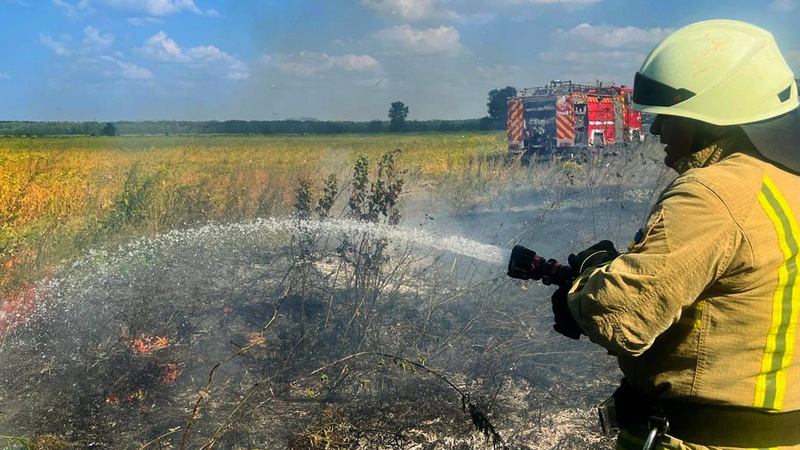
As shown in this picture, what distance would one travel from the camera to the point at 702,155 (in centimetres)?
150

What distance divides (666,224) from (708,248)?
0.32ft

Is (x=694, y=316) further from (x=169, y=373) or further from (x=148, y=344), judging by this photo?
(x=148, y=344)

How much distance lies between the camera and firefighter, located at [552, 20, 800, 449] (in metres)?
1.32

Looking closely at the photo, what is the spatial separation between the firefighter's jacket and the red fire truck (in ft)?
47.5

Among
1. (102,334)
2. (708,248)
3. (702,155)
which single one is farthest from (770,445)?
(102,334)

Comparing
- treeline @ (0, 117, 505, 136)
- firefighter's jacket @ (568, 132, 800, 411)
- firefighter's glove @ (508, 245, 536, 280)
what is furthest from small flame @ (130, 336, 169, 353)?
treeline @ (0, 117, 505, 136)

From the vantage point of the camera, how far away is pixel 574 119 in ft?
52.7

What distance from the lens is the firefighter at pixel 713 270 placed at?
132 cm

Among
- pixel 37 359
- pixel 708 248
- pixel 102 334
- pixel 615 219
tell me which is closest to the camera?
pixel 708 248

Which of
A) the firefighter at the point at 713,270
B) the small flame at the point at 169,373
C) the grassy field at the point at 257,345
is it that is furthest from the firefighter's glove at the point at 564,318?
the small flame at the point at 169,373

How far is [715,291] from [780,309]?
15 cm

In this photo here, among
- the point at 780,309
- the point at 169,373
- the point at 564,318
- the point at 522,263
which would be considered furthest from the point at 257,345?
the point at 780,309

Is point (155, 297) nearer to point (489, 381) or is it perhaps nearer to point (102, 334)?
point (102, 334)

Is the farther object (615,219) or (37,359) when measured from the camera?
(615,219)
